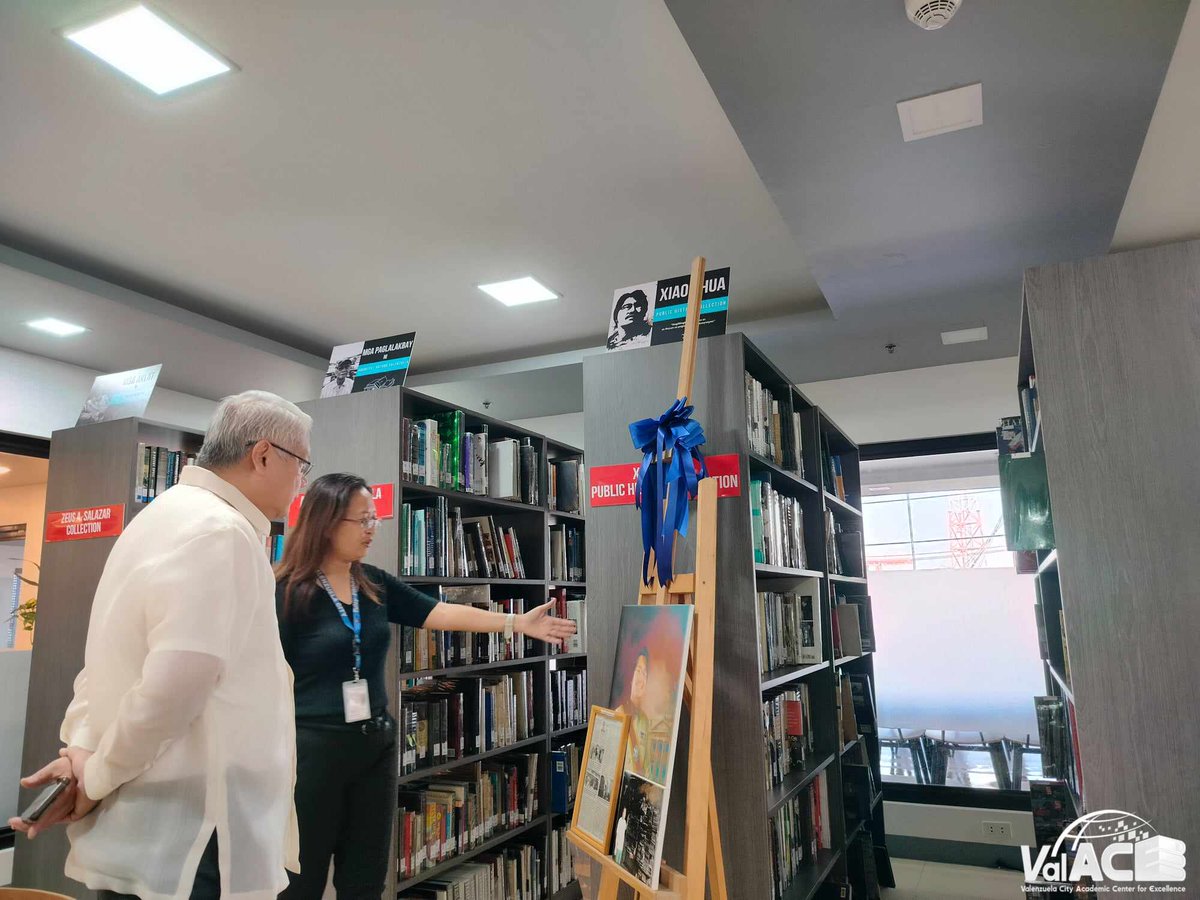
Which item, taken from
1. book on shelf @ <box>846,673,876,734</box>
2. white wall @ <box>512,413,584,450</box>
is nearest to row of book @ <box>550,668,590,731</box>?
book on shelf @ <box>846,673,876,734</box>

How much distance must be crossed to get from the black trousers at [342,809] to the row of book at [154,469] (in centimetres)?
197

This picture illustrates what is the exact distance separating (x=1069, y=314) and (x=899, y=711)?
156 inches

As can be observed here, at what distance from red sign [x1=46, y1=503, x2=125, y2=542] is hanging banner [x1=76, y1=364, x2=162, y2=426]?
434mm

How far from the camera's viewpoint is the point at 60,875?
3.50m

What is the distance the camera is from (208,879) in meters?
1.41

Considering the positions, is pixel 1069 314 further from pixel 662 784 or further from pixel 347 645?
pixel 347 645

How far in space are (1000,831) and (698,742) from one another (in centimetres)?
385

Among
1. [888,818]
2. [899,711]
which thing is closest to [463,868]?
[888,818]

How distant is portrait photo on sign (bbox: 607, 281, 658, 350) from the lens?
10.0ft

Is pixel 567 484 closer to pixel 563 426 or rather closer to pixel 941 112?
pixel 563 426

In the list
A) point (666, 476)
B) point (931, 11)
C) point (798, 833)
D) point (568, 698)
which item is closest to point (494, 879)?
point (568, 698)

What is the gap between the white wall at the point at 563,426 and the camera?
6.63m

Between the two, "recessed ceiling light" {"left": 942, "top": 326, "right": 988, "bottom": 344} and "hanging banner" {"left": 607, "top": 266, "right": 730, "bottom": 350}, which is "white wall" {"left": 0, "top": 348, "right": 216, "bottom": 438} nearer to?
"hanging banner" {"left": 607, "top": 266, "right": 730, "bottom": 350}

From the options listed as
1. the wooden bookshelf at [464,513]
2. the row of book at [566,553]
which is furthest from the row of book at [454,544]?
the row of book at [566,553]
